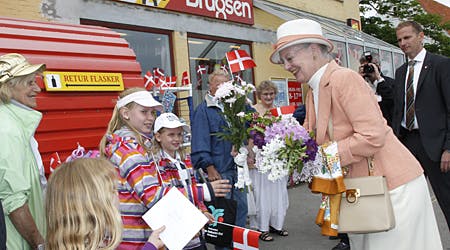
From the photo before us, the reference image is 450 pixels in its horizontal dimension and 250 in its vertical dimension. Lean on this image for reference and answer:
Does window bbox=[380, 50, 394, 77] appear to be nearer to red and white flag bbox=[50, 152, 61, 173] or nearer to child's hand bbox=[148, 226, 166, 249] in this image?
red and white flag bbox=[50, 152, 61, 173]

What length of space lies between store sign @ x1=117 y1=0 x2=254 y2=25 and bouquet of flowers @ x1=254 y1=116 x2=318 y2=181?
5.98 meters

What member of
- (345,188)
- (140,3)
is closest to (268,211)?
(345,188)

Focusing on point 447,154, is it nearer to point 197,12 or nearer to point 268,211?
point 268,211

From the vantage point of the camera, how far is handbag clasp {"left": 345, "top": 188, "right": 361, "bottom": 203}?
2.47 m

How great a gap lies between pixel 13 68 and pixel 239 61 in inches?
124

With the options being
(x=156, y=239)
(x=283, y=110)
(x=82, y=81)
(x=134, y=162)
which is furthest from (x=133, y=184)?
(x=283, y=110)

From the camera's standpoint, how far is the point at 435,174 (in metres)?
4.03

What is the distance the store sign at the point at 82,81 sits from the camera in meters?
3.45

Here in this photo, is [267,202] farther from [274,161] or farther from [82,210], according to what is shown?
[82,210]

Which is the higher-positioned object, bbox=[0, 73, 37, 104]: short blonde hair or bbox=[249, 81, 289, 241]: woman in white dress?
bbox=[0, 73, 37, 104]: short blonde hair

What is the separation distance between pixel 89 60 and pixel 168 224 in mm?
2037

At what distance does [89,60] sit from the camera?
12.5 feet

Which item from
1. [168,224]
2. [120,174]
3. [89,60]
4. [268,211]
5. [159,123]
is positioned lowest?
[268,211]

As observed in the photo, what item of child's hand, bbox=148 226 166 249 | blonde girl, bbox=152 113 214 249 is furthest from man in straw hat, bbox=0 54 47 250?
→ blonde girl, bbox=152 113 214 249
